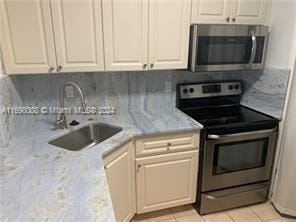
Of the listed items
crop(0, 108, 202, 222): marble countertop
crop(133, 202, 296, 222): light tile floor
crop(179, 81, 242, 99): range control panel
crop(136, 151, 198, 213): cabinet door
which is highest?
crop(179, 81, 242, 99): range control panel

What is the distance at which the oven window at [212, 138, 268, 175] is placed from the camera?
200cm

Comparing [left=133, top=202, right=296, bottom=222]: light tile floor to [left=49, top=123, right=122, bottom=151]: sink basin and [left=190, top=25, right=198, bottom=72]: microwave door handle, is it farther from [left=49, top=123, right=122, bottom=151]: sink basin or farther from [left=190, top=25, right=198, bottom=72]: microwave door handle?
[left=190, top=25, right=198, bottom=72]: microwave door handle

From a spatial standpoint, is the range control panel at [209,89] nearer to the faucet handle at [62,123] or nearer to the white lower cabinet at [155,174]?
the white lower cabinet at [155,174]

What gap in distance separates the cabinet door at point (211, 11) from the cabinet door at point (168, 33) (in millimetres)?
70

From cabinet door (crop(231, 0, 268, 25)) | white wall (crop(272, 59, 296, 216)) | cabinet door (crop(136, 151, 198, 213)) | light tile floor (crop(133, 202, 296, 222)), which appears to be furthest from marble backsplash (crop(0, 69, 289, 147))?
light tile floor (crop(133, 202, 296, 222))

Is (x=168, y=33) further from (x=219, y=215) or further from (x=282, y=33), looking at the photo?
(x=219, y=215)

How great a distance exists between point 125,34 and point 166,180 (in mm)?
1287

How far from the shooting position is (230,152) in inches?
80.1

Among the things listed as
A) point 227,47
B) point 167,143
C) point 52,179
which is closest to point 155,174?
point 167,143

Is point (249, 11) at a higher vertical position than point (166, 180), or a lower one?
higher

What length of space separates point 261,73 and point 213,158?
1002 millimetres

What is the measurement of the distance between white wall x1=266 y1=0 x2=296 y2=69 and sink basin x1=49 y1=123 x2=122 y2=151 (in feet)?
5.11

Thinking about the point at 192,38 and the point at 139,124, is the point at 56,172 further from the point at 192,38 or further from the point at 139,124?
the point at 192,38

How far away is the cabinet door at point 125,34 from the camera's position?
173 centimetres
